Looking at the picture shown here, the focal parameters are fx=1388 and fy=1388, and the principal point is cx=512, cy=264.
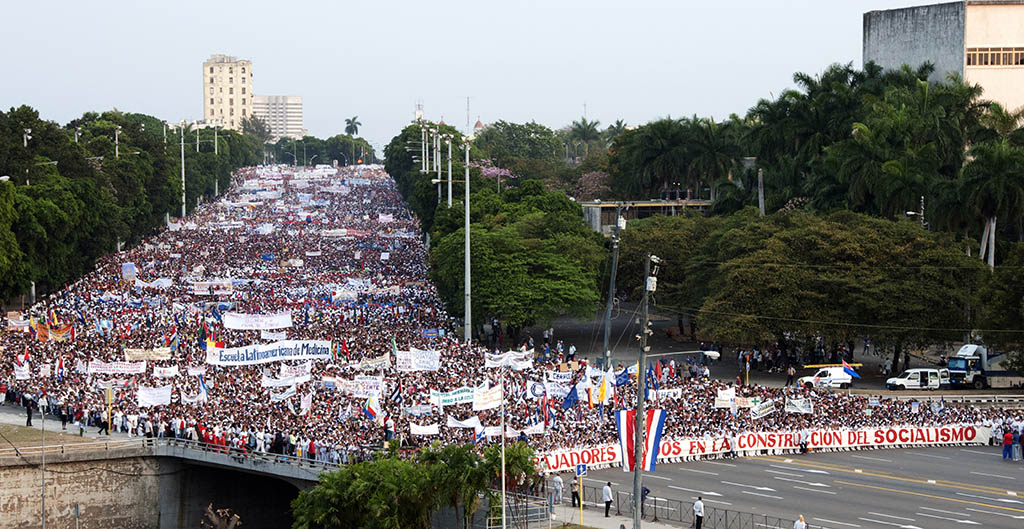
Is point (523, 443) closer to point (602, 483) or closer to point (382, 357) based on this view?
point (602, 483)

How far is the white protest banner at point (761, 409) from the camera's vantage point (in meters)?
47.8

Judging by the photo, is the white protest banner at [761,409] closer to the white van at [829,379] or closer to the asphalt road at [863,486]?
the asphalt road at [863,486]

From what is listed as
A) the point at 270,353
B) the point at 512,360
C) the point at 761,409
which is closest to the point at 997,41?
the point at 761,409

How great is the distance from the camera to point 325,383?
157 feet

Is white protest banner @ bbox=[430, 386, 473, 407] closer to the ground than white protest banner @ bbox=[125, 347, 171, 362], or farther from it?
closer to the ground

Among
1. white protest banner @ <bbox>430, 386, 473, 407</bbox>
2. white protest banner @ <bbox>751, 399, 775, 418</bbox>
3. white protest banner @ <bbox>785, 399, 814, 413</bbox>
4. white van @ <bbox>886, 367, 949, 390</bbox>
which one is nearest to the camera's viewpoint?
white protest banner @ <bbox>430, 386, 473, 407</bbox>

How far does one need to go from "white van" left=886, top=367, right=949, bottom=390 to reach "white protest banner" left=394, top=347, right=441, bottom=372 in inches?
846

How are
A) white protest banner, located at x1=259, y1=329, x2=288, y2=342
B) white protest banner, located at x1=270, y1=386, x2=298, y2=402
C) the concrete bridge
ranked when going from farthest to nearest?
white protest banner, located at x1=259, y1=329, x2=288, y2=342
white protest banner, located at x1=270, y1=386, x2=298, y2=402
the concrete bridge

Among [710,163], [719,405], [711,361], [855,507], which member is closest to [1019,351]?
[711,361]

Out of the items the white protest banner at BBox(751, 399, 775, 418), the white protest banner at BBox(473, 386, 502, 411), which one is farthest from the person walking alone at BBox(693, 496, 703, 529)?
the white protest banner at BBox(751, 399, 775, 418)

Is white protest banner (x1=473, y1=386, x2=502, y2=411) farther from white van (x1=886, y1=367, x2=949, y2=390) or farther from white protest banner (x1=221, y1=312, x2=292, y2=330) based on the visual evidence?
white van (x1=886, y1=367, x2=949, y2=390)

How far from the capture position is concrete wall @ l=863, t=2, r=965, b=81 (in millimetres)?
94000

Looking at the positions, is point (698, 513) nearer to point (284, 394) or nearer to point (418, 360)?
point (418, 360)

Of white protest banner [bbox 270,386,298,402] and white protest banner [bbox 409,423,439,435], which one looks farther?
white protest banner [bbox 270,386,298,402]
